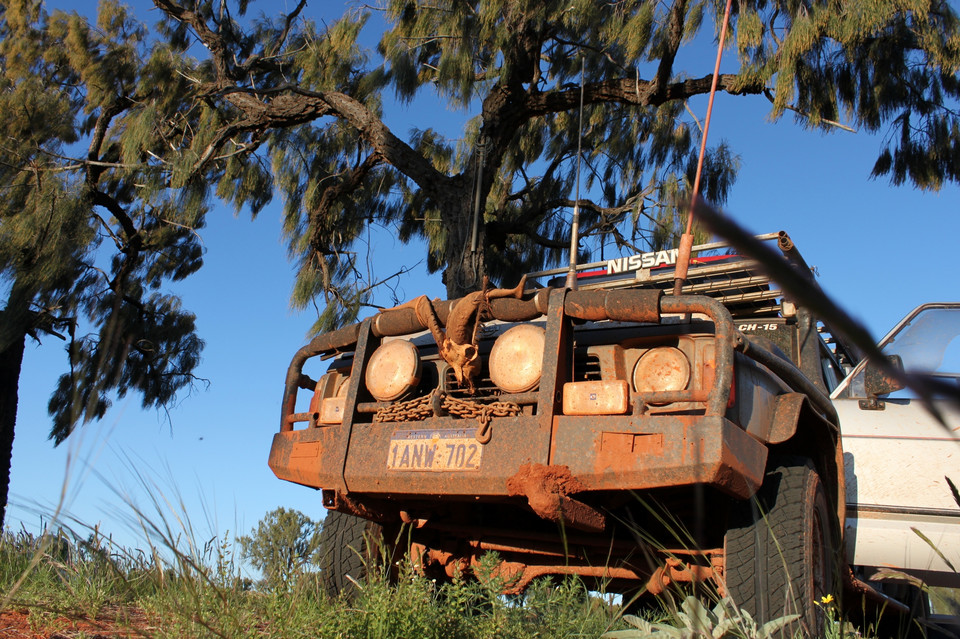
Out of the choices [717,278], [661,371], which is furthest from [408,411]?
[717,278]

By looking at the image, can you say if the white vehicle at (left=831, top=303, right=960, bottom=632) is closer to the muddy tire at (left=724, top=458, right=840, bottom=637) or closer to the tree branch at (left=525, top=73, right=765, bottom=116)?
the muddy tire at (left=724, top=458, right=840, bottom=637)

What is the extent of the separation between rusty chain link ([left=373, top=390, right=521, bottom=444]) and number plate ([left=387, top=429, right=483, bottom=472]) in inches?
2.4

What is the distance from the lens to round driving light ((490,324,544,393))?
302 centimetres

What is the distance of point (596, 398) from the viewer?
279 centimetres

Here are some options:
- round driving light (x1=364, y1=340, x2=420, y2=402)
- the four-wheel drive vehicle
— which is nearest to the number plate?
the four-wheel drive vehicle

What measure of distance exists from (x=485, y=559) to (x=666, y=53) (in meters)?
5.35

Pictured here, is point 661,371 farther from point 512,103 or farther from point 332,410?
point 512,103

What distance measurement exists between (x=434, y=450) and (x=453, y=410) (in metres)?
0.17

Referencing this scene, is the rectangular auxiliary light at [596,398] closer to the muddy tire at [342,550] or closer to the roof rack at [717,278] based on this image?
the muddy tire at [342,550]

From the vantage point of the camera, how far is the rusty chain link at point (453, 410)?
115 inches

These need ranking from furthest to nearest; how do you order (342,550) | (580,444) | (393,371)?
1. (342,550)
2. (393,371)
3. (580,444)

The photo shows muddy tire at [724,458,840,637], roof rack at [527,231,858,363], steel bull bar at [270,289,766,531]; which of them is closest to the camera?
steel bull bar at [270,289,766,531]

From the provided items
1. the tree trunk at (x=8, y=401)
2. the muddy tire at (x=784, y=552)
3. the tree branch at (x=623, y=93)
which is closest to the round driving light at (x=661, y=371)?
the muddy tire at (x=784, y=552)

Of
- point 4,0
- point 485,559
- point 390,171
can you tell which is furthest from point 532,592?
point 4,0
